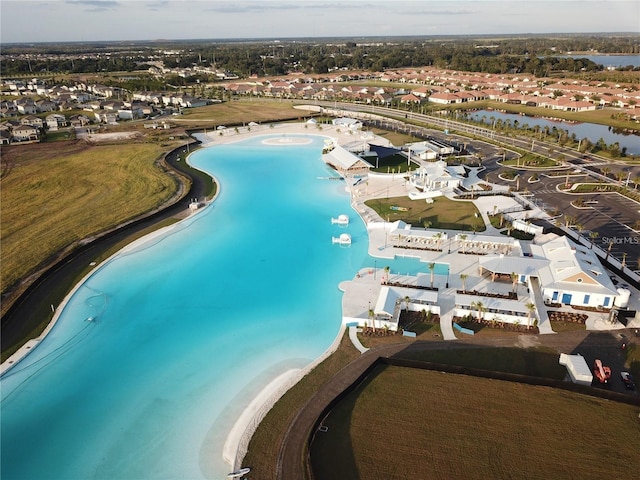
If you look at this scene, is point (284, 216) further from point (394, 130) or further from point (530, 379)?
point (394, 130)

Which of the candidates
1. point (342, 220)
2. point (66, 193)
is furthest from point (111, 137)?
point (342, 220)

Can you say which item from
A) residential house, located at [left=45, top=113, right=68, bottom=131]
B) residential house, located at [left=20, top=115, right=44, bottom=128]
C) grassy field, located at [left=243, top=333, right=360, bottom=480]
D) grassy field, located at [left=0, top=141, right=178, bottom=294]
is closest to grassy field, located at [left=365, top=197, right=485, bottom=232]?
grassy field, located at [left=243, top=333, right=360, bottom=480]

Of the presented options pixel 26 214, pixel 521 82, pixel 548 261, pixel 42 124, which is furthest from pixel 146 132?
pixel 521 82

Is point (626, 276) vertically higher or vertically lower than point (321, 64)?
lower

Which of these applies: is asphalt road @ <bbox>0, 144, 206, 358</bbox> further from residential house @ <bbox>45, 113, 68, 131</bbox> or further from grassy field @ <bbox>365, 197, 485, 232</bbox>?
residential house @ <bbox>45, 113, 68, 131</bbox>

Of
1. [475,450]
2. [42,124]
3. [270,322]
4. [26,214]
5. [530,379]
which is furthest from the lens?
[42,124]
